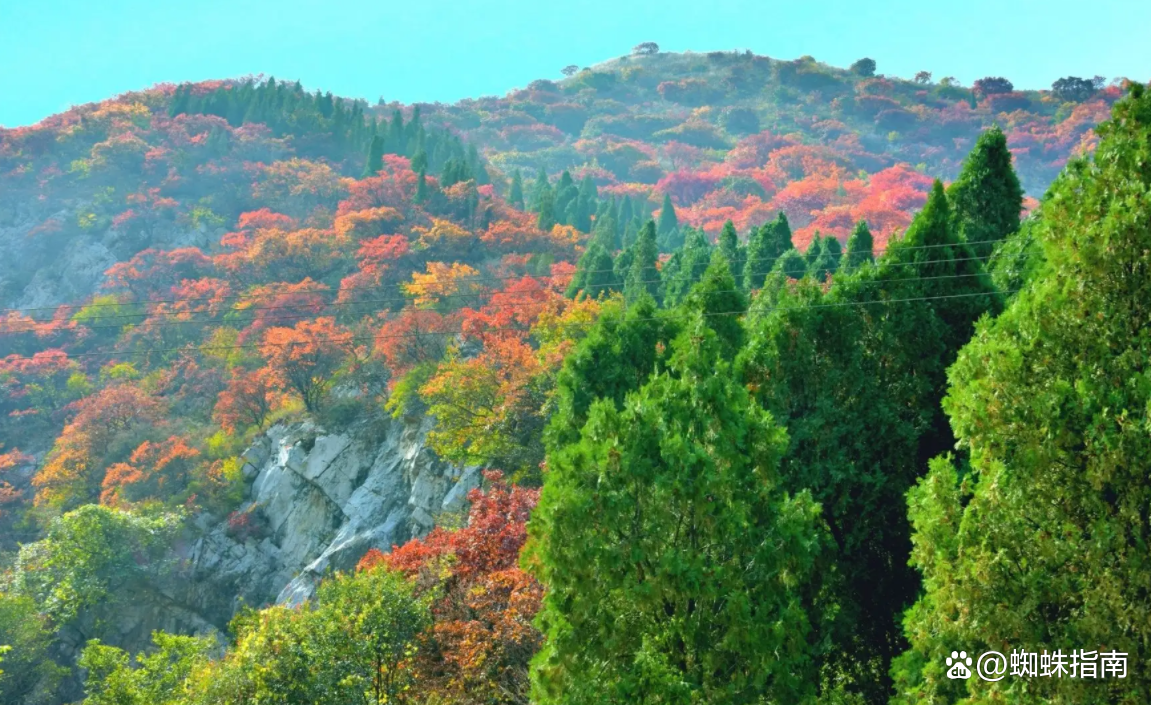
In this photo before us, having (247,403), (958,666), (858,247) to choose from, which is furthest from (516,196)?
(958,666)

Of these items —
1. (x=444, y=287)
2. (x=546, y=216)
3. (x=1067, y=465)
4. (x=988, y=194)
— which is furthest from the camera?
(x=546, y=216)

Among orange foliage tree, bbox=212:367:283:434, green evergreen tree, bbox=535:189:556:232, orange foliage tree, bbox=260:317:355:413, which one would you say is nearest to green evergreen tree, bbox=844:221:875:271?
orange foliage tree, bbox=260:317:355:413

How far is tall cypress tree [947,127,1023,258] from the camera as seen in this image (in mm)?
16797

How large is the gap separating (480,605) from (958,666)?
9.75m

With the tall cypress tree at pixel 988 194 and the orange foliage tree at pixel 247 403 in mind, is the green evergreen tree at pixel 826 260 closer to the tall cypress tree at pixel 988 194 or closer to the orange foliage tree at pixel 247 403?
the tall cypress tree at pixel 988 194

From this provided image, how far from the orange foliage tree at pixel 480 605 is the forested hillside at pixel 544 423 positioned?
0.08 meters

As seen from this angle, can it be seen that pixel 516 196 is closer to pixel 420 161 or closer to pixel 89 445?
pixel 420 161

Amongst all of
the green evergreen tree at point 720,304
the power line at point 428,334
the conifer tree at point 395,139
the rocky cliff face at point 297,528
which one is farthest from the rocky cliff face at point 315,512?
the conifer tree at point 395,139

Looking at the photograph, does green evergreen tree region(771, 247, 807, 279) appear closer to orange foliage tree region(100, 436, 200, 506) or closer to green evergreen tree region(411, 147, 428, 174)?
orange foliage tree region(100, 436, 200, 506)

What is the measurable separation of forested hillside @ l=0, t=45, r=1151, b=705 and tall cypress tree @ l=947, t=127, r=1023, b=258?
0.09 meters

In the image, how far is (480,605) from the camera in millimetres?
15562

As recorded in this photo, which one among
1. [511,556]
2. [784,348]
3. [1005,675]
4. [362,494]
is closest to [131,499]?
[362,494]

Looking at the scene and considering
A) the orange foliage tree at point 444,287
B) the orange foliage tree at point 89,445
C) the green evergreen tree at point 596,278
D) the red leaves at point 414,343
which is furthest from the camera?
the orange foliage tree at point 444,287

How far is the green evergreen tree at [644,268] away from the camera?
1395 inches
